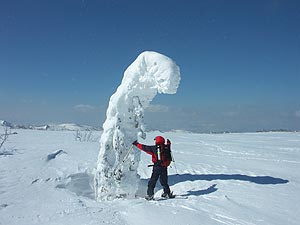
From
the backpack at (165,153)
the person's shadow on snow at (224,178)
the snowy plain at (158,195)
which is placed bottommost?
the snowy plain at (158,195)

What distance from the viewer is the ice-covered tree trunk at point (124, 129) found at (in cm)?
812

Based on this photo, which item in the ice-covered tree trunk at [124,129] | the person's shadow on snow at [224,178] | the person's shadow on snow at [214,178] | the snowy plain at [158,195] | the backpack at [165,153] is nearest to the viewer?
the snowy plain at [158,195]

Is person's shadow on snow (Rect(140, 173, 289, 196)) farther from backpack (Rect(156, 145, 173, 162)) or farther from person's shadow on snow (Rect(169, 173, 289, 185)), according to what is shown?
backpack (Rect(156, 145, 173, 162))

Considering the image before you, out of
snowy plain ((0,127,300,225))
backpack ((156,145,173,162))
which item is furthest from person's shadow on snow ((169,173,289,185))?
backpack ((156,145,173,162))

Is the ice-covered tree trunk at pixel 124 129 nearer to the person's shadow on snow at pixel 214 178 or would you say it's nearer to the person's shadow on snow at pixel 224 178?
the person's shadow on snow at pixel 214 178

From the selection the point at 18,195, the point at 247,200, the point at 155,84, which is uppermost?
the point at 155,84

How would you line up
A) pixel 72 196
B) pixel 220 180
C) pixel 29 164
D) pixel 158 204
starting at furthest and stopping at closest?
pixel 29 164 < pixel 220 180 < pixel 72 196 < pixel 158 204

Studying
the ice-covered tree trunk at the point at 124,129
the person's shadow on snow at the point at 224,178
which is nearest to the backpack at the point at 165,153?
the ice-covered tree trunk at the point at 124,129

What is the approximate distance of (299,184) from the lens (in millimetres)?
8109

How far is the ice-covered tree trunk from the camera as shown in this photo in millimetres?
8117

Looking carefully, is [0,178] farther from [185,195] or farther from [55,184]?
[185,195]

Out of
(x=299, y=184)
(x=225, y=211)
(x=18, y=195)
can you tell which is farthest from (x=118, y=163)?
(x=299, y=184)

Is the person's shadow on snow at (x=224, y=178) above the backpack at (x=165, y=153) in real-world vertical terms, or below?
below

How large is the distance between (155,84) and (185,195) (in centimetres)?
326
